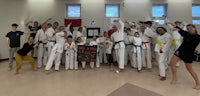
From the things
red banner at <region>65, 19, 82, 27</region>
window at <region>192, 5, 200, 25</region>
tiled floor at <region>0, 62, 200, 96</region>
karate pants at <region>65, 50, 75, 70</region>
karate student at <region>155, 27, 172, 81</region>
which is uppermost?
window at <region>192, 5, 200, 25</region>

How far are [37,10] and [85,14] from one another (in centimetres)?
199

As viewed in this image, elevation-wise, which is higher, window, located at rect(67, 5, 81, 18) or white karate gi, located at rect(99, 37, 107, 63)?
window, located at rect(67, 5, 81, 18)

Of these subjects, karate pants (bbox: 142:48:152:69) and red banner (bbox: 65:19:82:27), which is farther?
red banner (bbox: 65:19:82:27)

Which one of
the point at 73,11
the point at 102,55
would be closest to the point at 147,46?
the point at 102,55

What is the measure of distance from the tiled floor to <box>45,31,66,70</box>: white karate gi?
0.90 feet

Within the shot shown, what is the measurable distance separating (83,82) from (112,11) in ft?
14.5

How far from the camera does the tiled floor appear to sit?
349 cm

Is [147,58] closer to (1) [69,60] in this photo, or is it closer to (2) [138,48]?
(2) [138,48]

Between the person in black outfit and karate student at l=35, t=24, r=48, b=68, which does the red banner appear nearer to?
karate student at l=35, t=24, r=48, b=68

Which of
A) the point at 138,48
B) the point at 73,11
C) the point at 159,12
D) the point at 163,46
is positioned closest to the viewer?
the point at 163,46

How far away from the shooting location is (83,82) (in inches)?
164

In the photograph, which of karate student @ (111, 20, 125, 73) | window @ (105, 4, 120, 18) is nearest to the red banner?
window @ (105, 4, 120, 18)

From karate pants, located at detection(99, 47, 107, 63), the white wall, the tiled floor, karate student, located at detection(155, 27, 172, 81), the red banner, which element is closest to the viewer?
the tiled floor

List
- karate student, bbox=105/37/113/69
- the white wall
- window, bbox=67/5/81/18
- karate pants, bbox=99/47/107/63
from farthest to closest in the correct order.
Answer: window, bbox=67/5/81/18 → the white wall → karate pants, bbox=99/47/107/63 → karate student, bbox=105/37/113/69
